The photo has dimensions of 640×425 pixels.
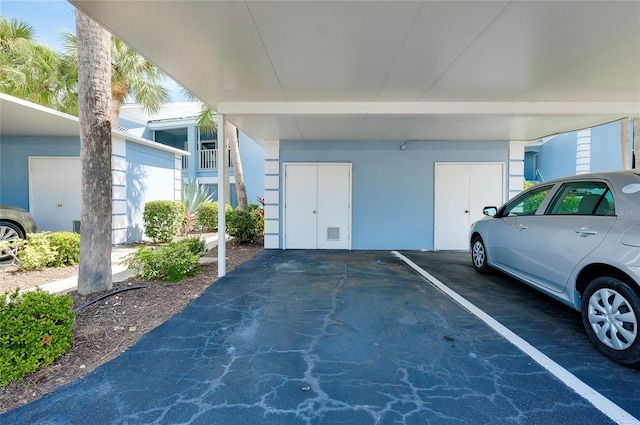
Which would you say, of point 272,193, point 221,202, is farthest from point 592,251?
point 272,193

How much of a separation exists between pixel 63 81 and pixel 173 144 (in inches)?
355

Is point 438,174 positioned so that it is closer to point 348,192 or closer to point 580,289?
point 348,192

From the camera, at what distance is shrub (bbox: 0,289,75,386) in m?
2.29

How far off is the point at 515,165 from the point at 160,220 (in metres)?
10.0

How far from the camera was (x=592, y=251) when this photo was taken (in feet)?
9.26

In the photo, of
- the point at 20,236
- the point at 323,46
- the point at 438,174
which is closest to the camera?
the point at 323,46

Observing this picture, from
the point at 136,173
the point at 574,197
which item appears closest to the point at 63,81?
the point at 136,173

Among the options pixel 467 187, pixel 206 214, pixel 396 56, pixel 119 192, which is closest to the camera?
Answer: pixel 396 56

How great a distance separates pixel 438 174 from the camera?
8.08 m

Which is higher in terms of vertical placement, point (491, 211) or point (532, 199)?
point (532, 199)

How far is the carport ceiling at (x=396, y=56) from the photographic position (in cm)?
279

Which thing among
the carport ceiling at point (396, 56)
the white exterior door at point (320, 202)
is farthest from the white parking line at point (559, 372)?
the white exterior door at point (320, 202)

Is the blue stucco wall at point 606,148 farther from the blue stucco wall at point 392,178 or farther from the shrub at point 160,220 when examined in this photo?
the shrub at point 160,220

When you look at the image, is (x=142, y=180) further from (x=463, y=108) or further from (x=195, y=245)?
(x=463, y=108)
